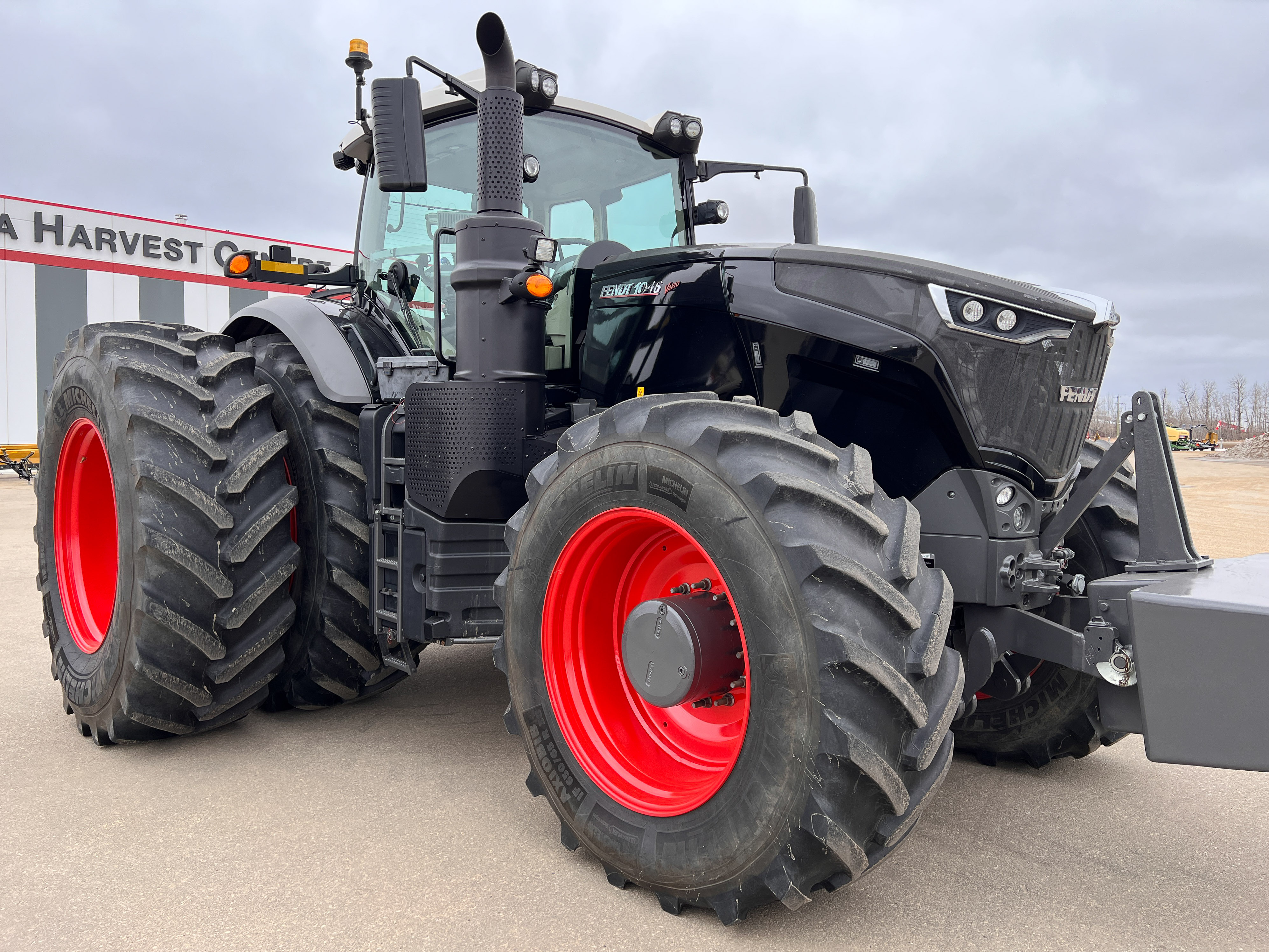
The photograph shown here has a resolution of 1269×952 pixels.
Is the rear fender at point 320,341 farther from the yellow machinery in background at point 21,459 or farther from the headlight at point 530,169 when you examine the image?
the yellow machinery in background at point 21,459

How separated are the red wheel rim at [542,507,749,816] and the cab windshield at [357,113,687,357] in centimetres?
118

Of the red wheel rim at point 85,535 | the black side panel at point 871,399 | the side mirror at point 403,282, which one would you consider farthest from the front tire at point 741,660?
the red wheel rim at point 85,535

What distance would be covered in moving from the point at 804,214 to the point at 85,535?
351 centimetres

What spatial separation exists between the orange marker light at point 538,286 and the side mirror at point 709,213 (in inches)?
50.6

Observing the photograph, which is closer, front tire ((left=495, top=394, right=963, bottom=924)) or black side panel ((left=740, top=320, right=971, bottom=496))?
front tire ((left=495, top=394, right=963, bottom=924))

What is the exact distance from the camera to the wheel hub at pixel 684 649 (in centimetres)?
234

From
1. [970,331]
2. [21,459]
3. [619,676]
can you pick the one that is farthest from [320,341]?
[21,459]

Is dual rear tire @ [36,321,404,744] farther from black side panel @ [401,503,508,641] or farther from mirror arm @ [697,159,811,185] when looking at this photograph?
mirror arm @ [697,159,811,185]

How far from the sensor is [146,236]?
60.7ft

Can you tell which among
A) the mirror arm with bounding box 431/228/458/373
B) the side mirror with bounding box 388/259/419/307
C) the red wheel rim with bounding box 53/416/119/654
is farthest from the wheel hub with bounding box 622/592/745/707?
the red wheel rim with bounding box 53/416/119/654

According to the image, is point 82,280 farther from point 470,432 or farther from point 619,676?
point 619,676

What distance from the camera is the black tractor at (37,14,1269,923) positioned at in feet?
6.86

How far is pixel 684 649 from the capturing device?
2.33m

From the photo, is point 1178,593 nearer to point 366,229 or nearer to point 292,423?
point 292,423
